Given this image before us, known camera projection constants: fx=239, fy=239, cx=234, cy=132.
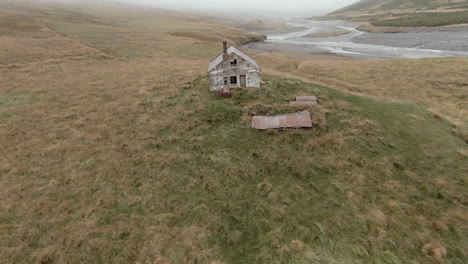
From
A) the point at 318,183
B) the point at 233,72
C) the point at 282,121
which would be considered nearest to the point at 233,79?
the point at 233,72

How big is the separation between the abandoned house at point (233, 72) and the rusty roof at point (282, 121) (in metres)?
8.36

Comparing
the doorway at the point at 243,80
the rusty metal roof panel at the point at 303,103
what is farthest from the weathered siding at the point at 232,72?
the rusty metal roof panel at the point at 303,103

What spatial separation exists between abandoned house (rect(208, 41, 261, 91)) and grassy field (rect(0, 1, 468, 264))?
162 centimetres

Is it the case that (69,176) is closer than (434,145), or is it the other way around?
(69,176)

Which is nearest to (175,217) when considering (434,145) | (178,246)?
(178,246)

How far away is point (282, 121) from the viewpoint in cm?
1966

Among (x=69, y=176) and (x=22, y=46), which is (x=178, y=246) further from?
(x=22, y=46)

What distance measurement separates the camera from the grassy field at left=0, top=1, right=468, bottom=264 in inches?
418

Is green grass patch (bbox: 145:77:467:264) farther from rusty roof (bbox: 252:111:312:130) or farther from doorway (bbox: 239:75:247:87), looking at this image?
doorway (bbox: 239:75:247:87)

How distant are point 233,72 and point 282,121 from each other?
9.97 meters

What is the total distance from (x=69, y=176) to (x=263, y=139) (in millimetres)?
13257

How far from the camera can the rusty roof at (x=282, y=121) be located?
19297mm

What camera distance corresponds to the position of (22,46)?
158 feet

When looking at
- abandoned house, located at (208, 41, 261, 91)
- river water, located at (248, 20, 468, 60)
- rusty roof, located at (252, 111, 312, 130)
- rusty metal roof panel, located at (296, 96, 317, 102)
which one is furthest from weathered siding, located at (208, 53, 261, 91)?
river water, located at (248, 20, 468, 60)
